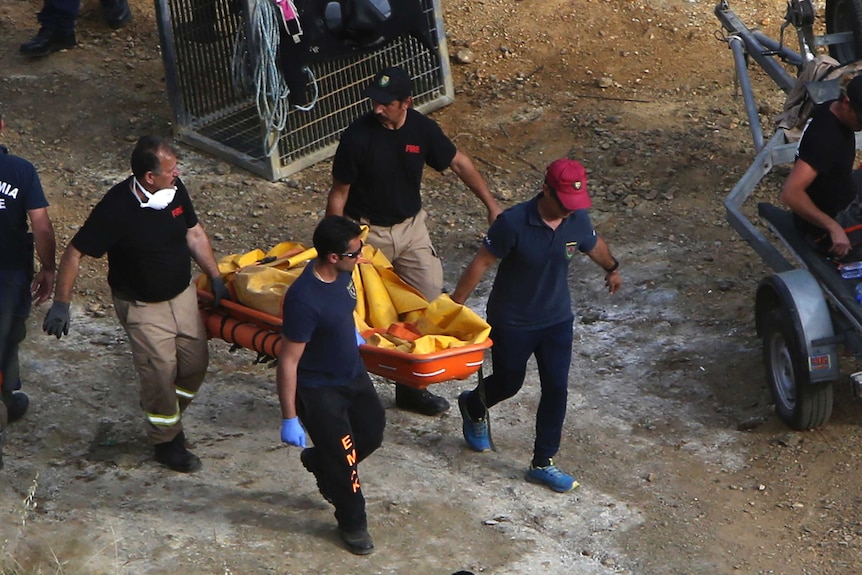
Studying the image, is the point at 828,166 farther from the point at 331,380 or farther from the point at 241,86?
the point at 241,86

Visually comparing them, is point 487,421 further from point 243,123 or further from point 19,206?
point 243,123

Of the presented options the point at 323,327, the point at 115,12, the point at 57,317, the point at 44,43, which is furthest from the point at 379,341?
the point at 115,12

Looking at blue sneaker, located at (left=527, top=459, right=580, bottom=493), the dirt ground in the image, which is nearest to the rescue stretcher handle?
the dirt ground

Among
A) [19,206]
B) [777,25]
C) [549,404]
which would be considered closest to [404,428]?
[549,404]

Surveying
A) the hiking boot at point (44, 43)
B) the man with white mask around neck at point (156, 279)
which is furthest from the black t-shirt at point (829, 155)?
the hiking boot at point (44, 43)

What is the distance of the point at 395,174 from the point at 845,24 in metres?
3.44

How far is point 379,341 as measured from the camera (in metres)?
5.76

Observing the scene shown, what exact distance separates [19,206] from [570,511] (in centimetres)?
294

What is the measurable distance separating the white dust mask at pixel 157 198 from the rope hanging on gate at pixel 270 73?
3434 mm

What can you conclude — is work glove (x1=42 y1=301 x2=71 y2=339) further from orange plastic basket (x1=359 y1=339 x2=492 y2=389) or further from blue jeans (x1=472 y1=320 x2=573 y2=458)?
blue jeans (x1=472 y1=320 x2=573 y2=458)

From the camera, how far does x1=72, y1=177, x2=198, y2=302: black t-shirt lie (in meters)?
5.68

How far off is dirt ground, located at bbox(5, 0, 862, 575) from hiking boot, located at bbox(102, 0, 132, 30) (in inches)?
17.0

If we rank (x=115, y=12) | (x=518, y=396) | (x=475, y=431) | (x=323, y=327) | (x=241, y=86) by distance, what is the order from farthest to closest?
(x=115, y=12)
(x=241, y=86)
(x=518, y=396)
(x=475, y=431)
(x=323, y=327)

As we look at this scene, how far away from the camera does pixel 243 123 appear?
Result: 10.2 m
